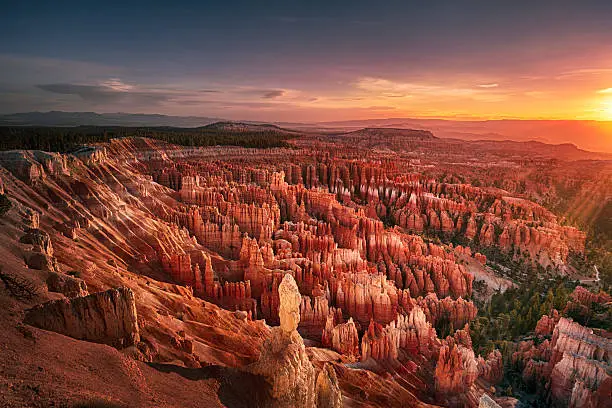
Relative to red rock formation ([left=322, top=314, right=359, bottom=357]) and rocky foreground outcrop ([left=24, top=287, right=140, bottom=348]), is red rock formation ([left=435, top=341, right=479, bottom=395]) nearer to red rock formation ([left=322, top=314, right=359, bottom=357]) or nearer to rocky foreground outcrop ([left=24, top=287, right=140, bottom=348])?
red rock formation ([left=322, top=314, right=359, bottom=357])

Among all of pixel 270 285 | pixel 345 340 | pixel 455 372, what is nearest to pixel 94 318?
pixel 345 340

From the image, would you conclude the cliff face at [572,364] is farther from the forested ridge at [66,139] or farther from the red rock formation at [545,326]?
the forested ridge at [66,139]

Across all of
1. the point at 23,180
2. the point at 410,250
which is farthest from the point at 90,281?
the point at 410,250

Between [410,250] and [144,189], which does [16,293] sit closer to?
[144,189]

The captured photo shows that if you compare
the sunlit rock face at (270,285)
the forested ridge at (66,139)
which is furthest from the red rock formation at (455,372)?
the forested ridge at (66,139)

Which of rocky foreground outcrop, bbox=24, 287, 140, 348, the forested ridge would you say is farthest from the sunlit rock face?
the forested ridge

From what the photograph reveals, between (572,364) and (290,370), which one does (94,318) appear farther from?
(572,364)
